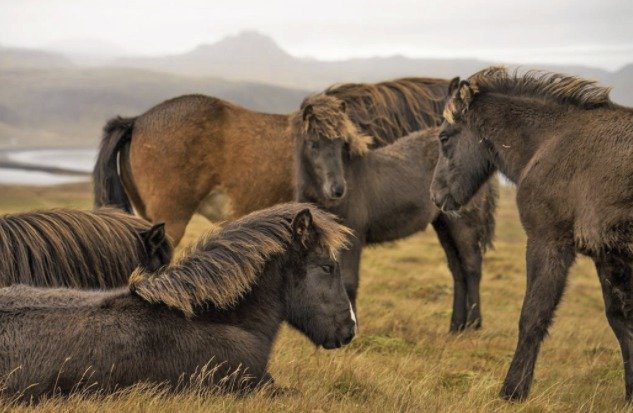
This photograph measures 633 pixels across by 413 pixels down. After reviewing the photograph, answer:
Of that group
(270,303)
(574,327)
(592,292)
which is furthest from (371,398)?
(592,292)

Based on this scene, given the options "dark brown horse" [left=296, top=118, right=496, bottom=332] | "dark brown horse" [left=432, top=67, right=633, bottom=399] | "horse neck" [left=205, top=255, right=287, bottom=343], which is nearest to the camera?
"horse neck" [left=205, top=255, right=287, bottom=343]

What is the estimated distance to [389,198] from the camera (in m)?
9.67

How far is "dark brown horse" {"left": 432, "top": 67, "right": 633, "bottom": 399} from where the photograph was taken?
5668 mm

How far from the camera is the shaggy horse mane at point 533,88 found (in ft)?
20.9

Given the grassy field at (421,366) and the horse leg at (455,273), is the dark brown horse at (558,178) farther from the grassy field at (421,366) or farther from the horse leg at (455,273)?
the horse leg at (455,273)

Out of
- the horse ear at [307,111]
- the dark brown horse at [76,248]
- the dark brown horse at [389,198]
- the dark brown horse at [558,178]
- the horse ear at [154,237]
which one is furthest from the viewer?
the horse ear at [307,111]

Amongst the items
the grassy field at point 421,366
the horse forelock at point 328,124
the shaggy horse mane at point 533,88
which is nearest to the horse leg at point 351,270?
the grassy field at point 421,366

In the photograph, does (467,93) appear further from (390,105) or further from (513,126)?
(390,105)

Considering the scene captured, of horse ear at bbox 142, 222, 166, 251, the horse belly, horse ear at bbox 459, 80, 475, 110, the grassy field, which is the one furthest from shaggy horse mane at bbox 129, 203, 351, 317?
the horse belly

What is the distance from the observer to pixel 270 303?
18.1 feet

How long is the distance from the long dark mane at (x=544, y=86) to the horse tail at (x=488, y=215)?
12.1ft

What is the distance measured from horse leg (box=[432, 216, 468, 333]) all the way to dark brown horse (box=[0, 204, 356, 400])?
4.87 m

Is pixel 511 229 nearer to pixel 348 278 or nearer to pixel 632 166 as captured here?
pixel 348 278

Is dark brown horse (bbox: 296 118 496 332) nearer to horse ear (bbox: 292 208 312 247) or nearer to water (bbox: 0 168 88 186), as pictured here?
horse ear (bbox: 292 208 312 247)
